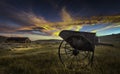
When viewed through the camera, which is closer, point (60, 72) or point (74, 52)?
point (60, 72)

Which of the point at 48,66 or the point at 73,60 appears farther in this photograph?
the point at 73,60

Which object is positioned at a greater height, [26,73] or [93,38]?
[93,38]

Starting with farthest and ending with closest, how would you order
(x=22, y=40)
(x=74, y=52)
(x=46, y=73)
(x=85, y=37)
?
(x=22, y=40), (x=74, y=52), (x=85, y=37), (x=46, y=73)

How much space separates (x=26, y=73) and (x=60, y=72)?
6.93ft

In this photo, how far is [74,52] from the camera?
11.6m

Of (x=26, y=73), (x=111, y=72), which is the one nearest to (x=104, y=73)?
(x=111, y=72)

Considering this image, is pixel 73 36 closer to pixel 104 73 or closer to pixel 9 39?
pixel 104 73

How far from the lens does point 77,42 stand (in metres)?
11.1

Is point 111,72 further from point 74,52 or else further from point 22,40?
point 22,40

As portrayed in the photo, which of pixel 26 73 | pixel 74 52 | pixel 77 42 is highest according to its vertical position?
pixel 77 42

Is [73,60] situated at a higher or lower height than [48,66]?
higher

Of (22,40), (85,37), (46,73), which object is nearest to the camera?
(46,73)

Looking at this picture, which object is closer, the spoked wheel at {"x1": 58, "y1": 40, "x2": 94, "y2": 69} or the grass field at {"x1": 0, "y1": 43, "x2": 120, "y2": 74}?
the grass field at {"x1": 0, "y1": 43, "x2": 120, "y2": 74}

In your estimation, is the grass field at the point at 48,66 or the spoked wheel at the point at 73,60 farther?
the spoked wheel at the point at 73,60
